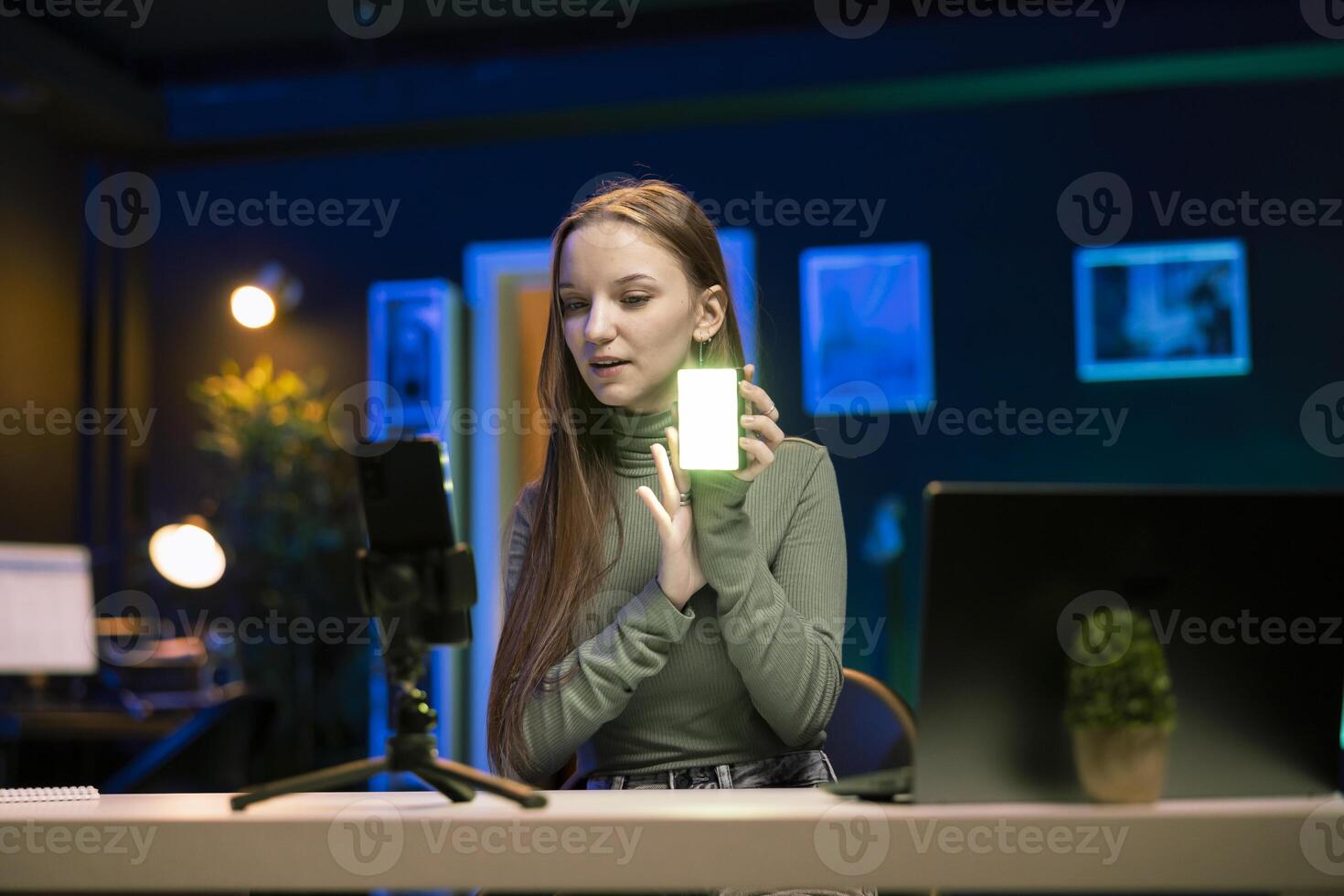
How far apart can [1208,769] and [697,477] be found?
629mm

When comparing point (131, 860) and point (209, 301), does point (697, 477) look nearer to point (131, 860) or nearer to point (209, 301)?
point (131, 860)

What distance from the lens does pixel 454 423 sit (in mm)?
5582

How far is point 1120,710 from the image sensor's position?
3.56ft

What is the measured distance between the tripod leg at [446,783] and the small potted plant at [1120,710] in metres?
0.60

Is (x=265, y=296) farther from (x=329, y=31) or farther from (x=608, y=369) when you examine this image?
(x=608, y=369)

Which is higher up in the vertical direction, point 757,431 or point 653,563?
point 757,431

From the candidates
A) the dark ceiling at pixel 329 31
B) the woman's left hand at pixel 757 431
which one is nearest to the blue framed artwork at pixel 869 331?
the dark ceiling at pixel 329 31

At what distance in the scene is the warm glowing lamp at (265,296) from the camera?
581cm

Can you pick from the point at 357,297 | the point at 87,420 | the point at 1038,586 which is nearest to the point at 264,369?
→ the point at 357,297

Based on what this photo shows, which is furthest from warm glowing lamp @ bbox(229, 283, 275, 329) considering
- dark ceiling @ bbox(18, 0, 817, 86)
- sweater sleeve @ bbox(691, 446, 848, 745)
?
sweater sleeve @ bbox(691, 446, 848, 745)

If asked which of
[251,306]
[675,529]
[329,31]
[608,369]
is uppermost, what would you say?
[329,31]

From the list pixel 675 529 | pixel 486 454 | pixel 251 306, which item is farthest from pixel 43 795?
pixel 251 306

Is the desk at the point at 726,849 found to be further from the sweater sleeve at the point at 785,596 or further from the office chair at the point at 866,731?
the office chair at the point at 866,731

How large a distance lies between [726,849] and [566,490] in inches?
35.6
